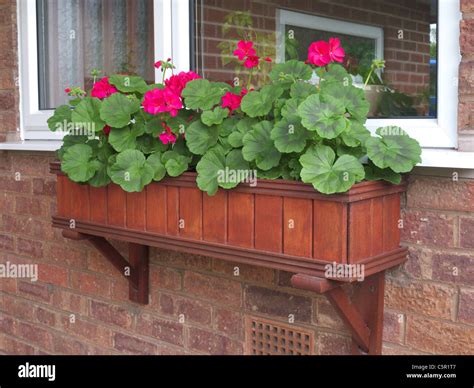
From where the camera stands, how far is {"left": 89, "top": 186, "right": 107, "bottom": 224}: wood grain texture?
6.74 feet

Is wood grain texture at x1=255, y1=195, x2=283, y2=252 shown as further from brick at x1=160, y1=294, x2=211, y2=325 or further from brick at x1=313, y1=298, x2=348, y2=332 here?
brick at x1=160, y1=294, x2=211, y2=325

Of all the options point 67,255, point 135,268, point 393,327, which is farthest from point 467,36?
point 67,255

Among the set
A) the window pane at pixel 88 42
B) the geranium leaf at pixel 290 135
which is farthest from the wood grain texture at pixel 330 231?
the window pane at pixel 88 42

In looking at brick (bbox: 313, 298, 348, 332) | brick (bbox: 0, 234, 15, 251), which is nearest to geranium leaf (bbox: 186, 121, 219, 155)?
brick (bbox: 313, 298, 348, 332)

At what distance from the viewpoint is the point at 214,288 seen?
7.32 feet

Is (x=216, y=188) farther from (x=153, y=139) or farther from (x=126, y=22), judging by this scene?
(x=126, y=22)

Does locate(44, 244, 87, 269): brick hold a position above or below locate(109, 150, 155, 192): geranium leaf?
below

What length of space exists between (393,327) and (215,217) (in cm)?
55

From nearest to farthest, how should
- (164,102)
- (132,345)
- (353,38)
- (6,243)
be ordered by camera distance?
1. (164,102)
2. (353,38)
3. (132,345)
4. (6,243)

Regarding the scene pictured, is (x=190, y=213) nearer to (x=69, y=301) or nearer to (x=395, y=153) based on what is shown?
(x=395, y=153)

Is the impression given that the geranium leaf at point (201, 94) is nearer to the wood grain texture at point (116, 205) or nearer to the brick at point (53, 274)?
the wood grain texture at point (116, 205)

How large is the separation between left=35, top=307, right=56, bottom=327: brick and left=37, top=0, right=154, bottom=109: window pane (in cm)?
85

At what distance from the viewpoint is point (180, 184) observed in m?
1.84
